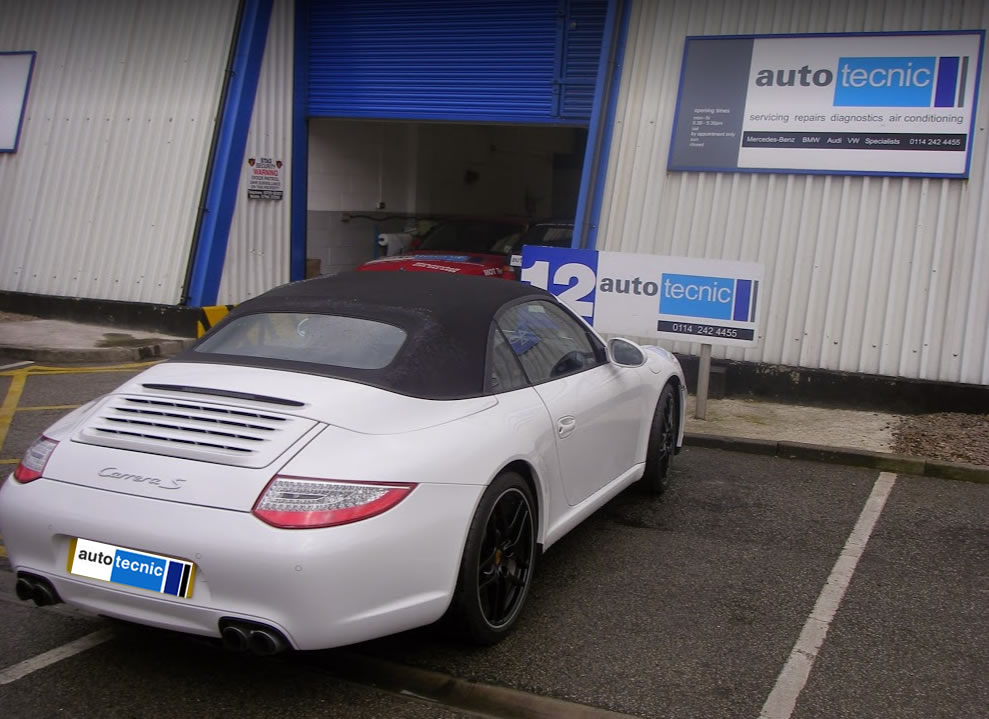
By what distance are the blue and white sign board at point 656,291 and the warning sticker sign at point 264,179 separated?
5263mm

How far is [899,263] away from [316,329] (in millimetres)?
6405

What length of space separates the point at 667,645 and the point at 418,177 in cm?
1312

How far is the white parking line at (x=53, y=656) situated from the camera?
139 inches

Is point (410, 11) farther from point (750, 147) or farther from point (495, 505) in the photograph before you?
point (495, 505)

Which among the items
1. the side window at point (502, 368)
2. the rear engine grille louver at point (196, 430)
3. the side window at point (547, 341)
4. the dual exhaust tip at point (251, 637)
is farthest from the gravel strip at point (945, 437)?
the dual exhaust tip at point (251, 637)

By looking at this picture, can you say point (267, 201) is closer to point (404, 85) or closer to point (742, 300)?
point (404, 85)

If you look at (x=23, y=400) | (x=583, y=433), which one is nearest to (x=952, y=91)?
(x=583, y=433)

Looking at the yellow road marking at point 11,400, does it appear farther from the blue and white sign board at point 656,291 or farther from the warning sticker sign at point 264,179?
the blue and white sign board at point 656,291

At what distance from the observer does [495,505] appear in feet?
12.2

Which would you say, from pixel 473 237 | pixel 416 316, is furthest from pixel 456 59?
pixel 416 316

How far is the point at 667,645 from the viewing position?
12.9ft

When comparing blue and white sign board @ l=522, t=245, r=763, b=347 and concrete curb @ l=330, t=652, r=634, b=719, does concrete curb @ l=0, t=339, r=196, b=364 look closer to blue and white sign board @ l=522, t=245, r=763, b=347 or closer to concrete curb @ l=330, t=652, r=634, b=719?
blue and white sign board @ l=522, t=245, r=763, b=347

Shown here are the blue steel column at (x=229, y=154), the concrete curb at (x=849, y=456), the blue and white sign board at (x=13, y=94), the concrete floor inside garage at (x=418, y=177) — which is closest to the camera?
the concrete curb at (x=849, y=456)

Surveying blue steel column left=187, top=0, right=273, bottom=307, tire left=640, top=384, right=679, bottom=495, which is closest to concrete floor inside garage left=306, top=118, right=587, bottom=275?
blue steel column left=187, top=0, right=273, bottom=307
